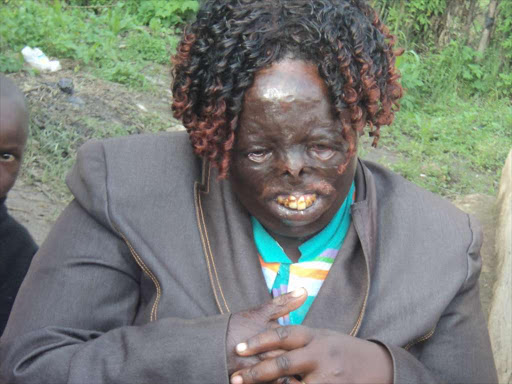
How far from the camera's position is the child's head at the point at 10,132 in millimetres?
2609

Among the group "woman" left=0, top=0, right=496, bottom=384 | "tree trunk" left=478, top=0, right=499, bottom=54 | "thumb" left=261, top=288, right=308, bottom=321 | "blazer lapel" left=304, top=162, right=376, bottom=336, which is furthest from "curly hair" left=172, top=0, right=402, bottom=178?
"tree trunk" left=478, top=0, right=499, bottom=54

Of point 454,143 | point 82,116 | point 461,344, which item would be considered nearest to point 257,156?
point 461,344

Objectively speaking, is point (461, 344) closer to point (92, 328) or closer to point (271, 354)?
point (271, 354)

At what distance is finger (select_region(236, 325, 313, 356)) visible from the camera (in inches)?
75.0

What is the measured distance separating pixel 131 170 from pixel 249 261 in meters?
0.42

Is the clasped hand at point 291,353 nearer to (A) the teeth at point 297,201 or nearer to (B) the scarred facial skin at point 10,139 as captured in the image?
(A) the teeth at point 297,201

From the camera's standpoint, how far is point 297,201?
209cm

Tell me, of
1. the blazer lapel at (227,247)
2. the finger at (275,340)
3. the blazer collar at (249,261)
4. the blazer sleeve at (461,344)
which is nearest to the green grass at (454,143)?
the blazer sleeve at (461,344)

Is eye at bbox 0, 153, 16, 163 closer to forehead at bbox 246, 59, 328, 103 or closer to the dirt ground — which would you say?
forehead at bbox 246, 59, 328, 103

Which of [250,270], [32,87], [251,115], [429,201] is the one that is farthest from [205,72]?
[32,87]

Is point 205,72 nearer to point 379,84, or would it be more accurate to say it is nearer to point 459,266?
point 379,84

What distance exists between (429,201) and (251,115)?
0.65 metres

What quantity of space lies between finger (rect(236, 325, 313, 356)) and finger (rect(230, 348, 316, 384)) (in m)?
0.02

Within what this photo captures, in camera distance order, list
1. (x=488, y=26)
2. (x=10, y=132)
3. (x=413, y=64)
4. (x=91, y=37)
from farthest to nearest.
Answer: (x=488, y=26) < (x=413, y=64) < (x=91, y=37) < (x=10, y=132)
